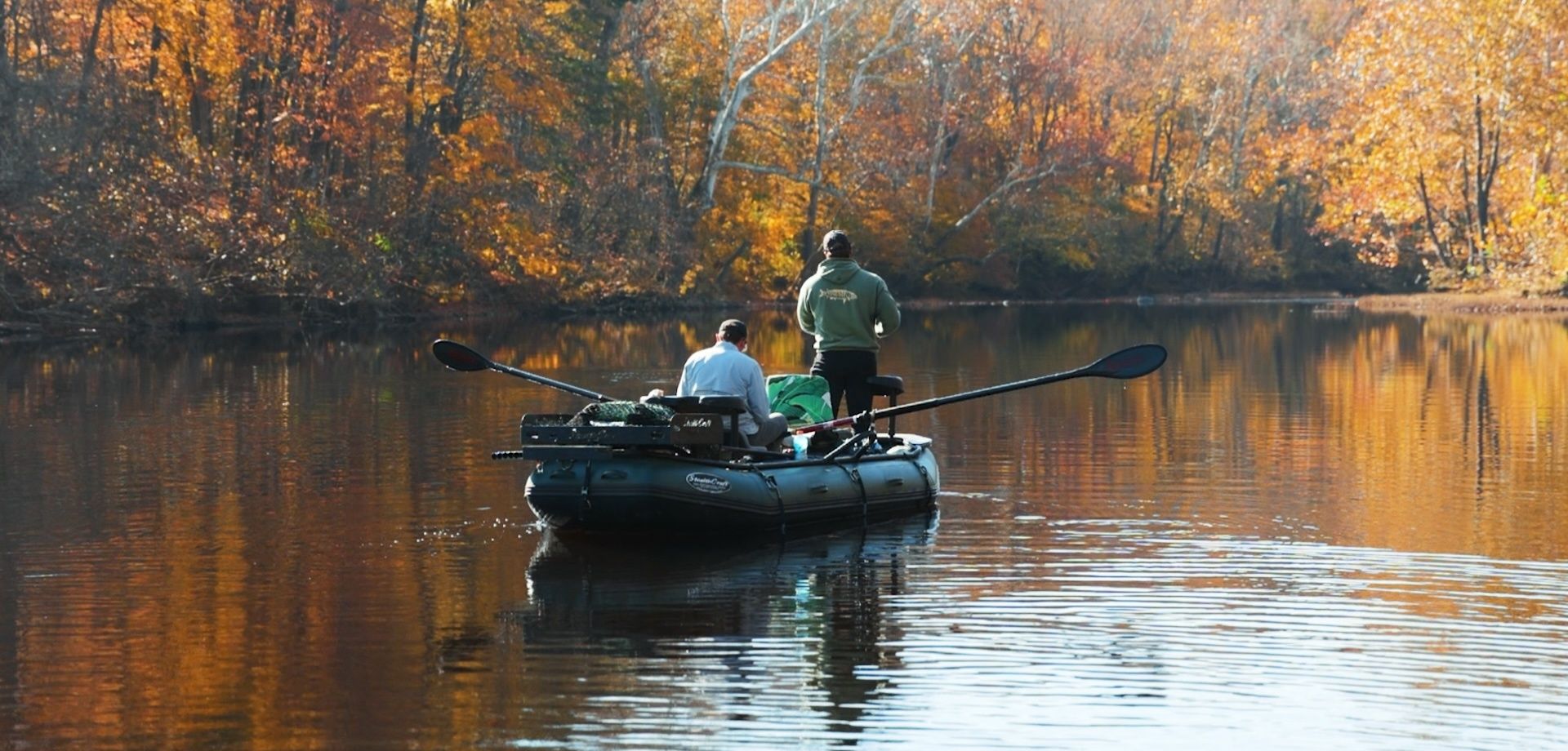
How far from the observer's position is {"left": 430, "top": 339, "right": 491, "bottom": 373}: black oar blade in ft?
51.6

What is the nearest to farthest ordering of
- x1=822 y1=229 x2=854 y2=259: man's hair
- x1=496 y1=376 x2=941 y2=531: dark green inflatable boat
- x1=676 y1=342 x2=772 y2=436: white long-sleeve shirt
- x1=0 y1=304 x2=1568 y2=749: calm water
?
1. x1=0 y1=304 x2=1568 y2=749: calm water
2. x1=496 y1=376 x2=941 y2=531: dark green inflatable boat
3. x1=676 y1=342 x2=772 y2=436: white long-sleeve shirt
4. x1=822 y1=229 x2=854 y2=259: man's hair

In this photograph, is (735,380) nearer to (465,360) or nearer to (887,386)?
(887,386)

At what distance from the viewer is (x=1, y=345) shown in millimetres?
32906

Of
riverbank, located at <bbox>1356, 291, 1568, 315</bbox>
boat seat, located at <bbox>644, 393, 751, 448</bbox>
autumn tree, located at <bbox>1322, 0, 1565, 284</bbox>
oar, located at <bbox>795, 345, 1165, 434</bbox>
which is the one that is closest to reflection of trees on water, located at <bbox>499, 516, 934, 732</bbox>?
boat seat, located at <bbox>644, 393, 751, 448</bbox>

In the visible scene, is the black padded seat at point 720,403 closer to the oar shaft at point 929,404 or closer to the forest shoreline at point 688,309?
the oar shaft at point 929,404

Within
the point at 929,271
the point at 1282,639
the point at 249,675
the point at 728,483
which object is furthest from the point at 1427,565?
the point at 929,271

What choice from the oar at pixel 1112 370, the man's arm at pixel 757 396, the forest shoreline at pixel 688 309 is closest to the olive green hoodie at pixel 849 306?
the oar at pixel 1112 370

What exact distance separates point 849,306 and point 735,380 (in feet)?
6.46

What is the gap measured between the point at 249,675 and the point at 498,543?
3.93 m

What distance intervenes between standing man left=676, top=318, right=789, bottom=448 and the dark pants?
1.50 meters

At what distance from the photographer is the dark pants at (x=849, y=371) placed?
1498cm

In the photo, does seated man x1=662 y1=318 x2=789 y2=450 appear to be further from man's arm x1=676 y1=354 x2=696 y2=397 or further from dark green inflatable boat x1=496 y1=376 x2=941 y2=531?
dark green inflatable boat x1=496 y1=376 x2=941 y2=531

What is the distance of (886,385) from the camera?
48.3 feet

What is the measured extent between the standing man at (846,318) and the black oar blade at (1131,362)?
1619 millimetres
